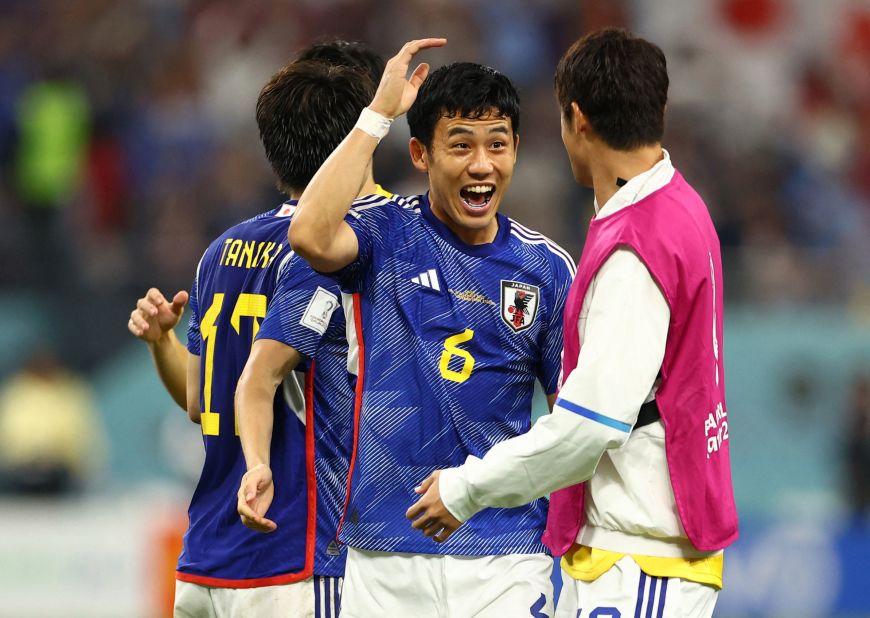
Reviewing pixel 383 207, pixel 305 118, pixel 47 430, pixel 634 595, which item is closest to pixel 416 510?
pixel 634 595

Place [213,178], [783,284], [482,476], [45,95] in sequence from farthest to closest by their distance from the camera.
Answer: [45,95] → [213,178] → [783,284] → [482,476]

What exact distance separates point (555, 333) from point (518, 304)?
0.15 m

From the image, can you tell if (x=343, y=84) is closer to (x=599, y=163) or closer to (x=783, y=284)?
(x=599, y=163)

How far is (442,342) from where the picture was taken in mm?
4098

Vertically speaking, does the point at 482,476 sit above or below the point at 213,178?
below

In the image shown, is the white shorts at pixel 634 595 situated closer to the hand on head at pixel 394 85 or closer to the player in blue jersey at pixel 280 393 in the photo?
the player in blue jersey at pixel 280 393

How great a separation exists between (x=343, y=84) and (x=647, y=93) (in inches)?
46.8

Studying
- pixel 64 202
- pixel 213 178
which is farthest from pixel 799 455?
pixel 64 202

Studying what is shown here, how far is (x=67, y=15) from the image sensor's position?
45.9ft

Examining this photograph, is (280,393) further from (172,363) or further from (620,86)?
(620,86)

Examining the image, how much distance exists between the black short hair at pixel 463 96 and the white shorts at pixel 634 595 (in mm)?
1342

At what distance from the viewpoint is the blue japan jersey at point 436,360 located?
407 centimetres

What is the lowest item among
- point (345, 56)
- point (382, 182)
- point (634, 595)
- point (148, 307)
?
point (634, 595)

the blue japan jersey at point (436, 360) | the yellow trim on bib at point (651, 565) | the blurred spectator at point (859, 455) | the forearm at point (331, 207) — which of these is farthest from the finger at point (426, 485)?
the blurred spectator at point (859, 455)
